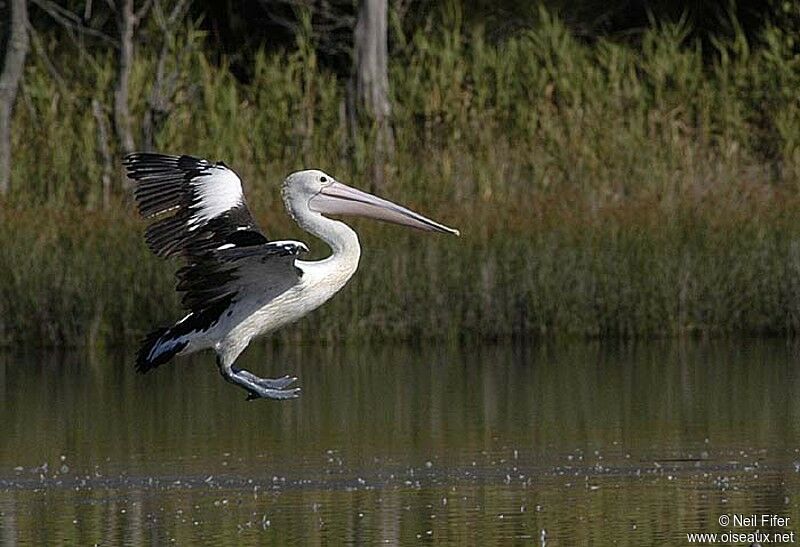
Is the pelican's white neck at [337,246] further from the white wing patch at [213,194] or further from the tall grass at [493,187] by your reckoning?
the tall grass at [493,187]

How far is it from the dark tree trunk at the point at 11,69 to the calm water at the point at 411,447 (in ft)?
11.5

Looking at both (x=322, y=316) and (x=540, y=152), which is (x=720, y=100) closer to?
(x=540, y=152)

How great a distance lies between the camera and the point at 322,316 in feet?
49.5

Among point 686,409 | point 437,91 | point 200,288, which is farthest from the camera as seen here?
point 437,91

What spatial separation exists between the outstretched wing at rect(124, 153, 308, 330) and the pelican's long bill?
0.43m

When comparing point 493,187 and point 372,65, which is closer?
point 493,187

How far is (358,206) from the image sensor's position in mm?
9391

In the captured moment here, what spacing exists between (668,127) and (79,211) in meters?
4.60

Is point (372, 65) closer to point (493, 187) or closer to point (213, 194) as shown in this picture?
point (493, 187)

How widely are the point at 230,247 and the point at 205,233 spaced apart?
0.99 ft

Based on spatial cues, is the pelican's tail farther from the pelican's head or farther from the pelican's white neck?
the pelican's head

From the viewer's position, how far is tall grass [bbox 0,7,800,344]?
15.0 meters

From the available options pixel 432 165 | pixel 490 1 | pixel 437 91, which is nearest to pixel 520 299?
pixel 432 165

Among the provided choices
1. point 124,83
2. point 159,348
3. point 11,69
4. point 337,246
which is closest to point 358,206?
point 337,246
